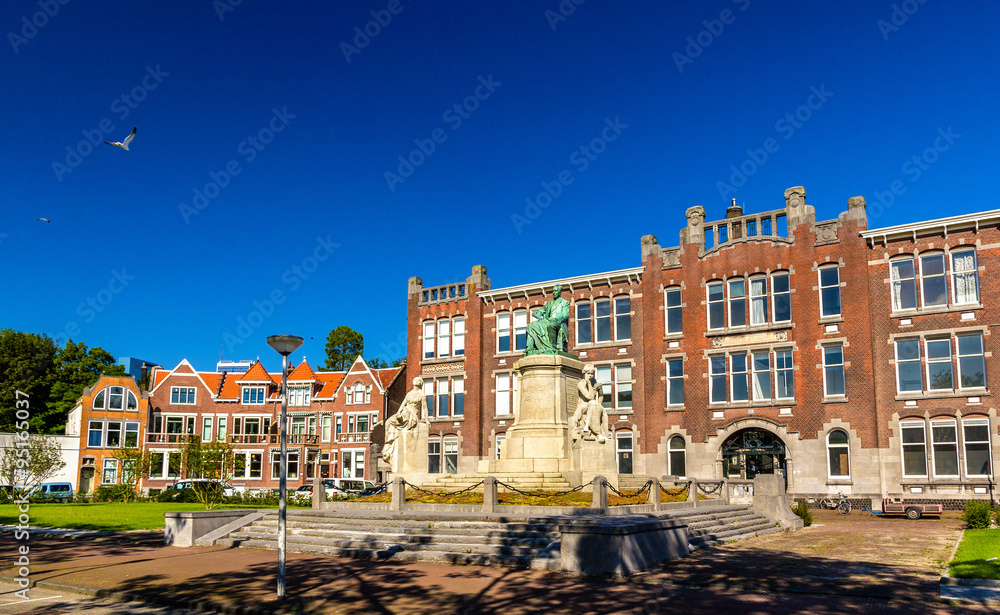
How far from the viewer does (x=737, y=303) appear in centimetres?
4328

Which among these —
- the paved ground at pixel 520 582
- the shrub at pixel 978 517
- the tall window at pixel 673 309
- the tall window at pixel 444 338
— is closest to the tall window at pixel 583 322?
the tall window at pixel 673 309

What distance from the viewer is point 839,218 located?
40.5 metres

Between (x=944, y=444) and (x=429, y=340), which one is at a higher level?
(x=429, y=340)

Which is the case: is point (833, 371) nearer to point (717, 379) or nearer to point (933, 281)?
point (717, 379)

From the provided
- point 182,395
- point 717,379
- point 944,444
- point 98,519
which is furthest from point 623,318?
point 182,395

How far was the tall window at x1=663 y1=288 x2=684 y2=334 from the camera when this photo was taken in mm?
45000

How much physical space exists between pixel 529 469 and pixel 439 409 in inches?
1029

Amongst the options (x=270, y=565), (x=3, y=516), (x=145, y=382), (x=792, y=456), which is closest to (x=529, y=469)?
(x=270, y=565)

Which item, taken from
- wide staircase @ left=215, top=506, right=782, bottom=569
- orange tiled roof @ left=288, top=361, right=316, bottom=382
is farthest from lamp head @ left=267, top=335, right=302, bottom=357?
orange tiled roof @ left=288, top=361, right=316, bottom=382

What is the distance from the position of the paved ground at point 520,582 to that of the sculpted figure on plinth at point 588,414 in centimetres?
728

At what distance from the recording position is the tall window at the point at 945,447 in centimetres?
3662

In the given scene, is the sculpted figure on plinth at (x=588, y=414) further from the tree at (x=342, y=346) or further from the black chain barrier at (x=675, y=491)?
the tree at (x=342, y=346)

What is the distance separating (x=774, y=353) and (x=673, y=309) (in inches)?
244

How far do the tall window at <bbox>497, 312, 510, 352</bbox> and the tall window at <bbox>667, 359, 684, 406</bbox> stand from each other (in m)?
10.8
